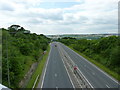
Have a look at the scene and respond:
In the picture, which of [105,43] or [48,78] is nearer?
[48,78]

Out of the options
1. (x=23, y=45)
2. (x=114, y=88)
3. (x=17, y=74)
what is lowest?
(x=114, y=88)

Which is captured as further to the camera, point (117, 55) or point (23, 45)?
point (23, 45)

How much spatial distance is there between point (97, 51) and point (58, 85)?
25314 millimetres

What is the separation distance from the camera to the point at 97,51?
43.7 m

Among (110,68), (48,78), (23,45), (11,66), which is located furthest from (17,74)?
(110,68)

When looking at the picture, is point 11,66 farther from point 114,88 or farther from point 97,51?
point 97,51

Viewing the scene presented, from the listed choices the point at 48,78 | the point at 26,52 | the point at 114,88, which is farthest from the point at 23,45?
the point at 114,88

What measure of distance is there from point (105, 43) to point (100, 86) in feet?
73.7

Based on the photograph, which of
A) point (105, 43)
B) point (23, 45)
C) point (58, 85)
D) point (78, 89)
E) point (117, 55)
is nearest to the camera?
point (78, 89)

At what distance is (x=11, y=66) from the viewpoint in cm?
1641

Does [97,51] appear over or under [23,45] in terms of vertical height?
under

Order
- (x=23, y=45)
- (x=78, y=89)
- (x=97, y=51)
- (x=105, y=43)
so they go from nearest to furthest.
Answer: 1. (x=78, y=89)
2. (x=23, y=45)
3. (x=105, y=43)
4. (x=97, y=51)

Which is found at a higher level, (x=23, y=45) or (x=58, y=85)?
(x=23, y=45)

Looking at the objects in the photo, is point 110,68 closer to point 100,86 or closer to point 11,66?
point 100,86
